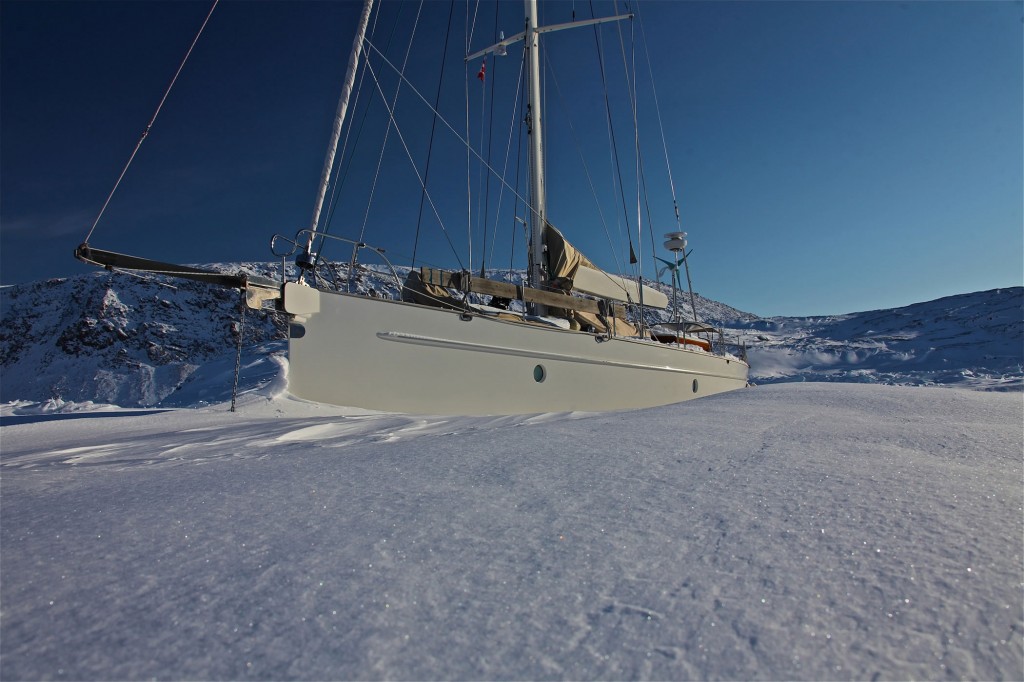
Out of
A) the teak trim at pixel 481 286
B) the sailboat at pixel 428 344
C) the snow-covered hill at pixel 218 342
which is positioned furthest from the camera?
the snow-covered hill at pixel 218 342

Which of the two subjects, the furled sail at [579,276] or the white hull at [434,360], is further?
the furled sail at [579,276]

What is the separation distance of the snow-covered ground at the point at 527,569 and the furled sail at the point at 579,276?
23.6 feet

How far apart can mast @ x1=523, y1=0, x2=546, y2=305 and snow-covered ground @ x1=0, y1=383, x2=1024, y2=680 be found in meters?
7.07

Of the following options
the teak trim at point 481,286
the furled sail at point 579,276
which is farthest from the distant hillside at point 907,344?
the teak trim at point 481,286

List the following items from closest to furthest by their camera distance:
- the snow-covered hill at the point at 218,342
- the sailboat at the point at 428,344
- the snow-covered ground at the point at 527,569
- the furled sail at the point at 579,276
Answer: the snow-covered ground at the point at 527,569 → the sailboat at the point at 428,344 → the furled sail at the point at 579,276 → the snow-covered hill at the point at 218,342

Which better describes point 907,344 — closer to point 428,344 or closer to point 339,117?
point 428,344

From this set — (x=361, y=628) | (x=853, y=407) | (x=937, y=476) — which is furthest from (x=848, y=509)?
(x=853, y=407)

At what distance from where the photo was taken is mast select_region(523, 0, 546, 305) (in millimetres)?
8672

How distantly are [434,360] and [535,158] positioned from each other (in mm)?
5716

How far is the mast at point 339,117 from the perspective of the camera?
4.71 metres

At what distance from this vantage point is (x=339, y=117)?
4836mm

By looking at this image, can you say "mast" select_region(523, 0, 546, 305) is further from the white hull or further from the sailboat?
the white hull

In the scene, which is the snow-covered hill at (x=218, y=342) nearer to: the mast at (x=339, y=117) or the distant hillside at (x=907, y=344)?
A: the distant hillside at (x=907, y=344)

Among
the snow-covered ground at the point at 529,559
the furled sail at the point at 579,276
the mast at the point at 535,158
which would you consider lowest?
the snow-covered ground at the point at 529,559
